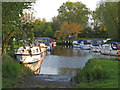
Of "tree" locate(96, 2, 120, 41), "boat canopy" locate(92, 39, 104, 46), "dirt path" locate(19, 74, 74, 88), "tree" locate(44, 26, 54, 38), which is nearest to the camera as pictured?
"dirt path" locate(19, 74, 74, 88)

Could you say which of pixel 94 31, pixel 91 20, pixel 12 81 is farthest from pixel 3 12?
pixel 91 20

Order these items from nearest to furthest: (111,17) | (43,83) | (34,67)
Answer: (43,83) < (34,67) < (111,17)

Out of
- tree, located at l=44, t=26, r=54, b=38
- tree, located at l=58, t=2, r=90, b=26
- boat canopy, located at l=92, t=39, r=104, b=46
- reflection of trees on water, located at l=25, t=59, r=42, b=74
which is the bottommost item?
reflection of trees on water, located at l=25, t=59, r=42, b=74

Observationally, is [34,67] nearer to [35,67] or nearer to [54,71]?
[35,67]

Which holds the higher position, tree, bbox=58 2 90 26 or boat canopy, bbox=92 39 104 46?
tree, bbox=58 2 90 26

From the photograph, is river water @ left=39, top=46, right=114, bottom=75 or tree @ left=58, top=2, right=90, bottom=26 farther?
tree @ left=58, top=2, right=90, bottom=26

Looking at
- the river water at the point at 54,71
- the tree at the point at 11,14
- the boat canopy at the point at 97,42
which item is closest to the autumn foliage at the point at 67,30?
the boat canopy at the point at 97,42

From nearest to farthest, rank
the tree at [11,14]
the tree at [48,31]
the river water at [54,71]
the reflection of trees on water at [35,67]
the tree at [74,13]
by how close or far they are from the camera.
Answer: the river water at [54,71]
the tree at [11,14]
the reflection of trees on water at [35,67]
the tree at [48,31]
the tree at [74,13]

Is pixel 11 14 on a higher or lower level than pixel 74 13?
lower

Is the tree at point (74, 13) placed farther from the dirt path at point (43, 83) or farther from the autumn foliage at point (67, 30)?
the dirt path at point (43, 83)

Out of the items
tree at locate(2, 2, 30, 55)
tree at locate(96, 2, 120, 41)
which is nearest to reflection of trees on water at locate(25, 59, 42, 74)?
tree at locate(2, 2, 30, 55)

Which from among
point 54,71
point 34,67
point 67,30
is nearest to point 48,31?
point 67,30

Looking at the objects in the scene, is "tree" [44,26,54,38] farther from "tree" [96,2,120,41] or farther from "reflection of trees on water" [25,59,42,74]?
"reflection of trees on water" [25,59,42,74]

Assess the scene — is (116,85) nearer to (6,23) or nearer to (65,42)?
(6,23)
